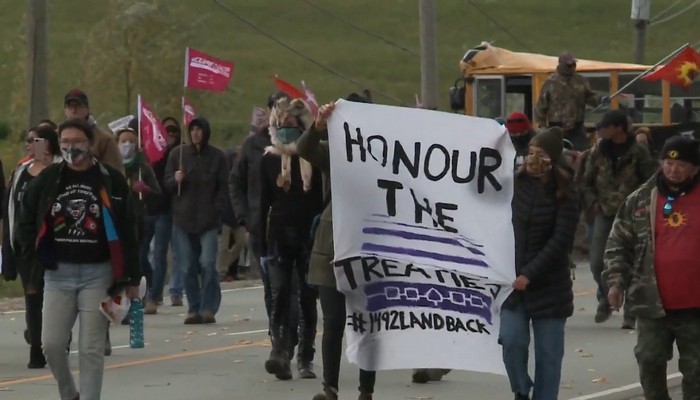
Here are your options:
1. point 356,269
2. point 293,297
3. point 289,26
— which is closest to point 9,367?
point 293,297

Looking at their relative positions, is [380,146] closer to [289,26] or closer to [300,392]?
[300,392]

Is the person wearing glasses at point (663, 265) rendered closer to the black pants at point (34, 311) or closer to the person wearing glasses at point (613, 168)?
the black pants at point (34, 311)

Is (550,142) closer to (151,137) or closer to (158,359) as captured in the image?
(158,359)

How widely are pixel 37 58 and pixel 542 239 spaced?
1412 cm

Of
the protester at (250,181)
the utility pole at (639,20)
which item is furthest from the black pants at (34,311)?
the utility pole at (639,20)

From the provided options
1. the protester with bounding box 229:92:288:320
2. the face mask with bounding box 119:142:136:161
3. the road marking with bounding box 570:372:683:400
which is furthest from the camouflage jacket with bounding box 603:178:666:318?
the face mask with bounding box 119:142:136:161

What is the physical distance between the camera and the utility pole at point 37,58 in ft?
74.2

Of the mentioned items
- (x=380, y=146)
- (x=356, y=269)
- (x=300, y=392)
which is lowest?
(x=300, y=392)

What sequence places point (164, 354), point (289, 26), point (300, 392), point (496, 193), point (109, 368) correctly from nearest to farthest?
1. point (496, 193)
2. point (300, 392)
3. point (109, 368)
4. point (164, 354)
5. point (289, 26)

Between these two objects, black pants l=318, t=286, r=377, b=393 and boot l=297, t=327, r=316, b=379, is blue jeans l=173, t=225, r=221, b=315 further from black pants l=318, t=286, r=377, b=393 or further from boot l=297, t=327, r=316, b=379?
black pants l=318, t=286, r=377, b=393

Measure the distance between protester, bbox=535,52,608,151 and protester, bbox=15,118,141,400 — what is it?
443 inches

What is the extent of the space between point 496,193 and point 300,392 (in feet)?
8.67

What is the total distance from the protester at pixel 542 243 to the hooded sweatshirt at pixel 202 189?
702cm

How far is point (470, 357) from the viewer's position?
966 cm
